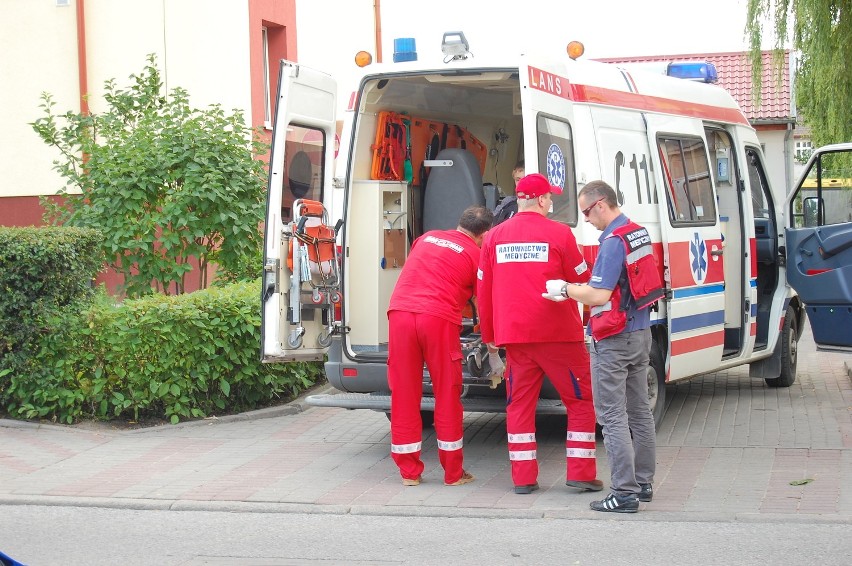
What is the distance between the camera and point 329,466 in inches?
319

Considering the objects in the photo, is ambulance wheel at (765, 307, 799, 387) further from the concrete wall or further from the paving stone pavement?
the concrete wall

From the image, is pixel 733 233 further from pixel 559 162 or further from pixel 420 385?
pixel 420 385

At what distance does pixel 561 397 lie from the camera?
7184 mm

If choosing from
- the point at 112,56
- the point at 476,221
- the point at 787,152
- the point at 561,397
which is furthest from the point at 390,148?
the point at 787,152

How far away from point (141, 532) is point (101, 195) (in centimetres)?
531

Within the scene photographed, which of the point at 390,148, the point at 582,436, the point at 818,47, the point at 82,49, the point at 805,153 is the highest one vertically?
the point at 82,49

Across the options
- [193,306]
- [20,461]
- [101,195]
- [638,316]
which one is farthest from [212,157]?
[638,316]

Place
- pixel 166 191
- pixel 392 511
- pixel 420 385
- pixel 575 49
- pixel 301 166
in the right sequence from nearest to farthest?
1. pixel 392 511
2. pixel 420 385
3. pixel 301 166
4. pixel 575 49
5. pixel 166 191

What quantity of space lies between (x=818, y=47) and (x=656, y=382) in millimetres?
7019

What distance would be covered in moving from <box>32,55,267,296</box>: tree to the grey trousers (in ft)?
17.6

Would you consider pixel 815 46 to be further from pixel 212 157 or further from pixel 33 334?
pixel 33 334

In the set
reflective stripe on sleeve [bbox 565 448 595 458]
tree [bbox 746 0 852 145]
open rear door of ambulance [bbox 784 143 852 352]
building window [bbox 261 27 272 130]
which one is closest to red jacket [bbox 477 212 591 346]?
reflective stripe on sleeve [bbox 565 448 595 458]

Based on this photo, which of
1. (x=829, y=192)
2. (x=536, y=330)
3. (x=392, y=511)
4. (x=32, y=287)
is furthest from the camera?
(x=829, y=192)

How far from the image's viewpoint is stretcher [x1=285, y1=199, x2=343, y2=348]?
25.6 feet
